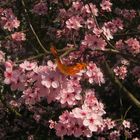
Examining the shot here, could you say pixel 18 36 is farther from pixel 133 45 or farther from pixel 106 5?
pixel 133 45

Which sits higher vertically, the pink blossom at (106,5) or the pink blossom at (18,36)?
the pink blossom at (106,5)

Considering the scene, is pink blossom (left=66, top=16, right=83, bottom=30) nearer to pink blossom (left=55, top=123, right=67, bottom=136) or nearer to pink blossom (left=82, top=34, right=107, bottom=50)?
pink blossom (left=82, top=34, right=107, bottom=50)

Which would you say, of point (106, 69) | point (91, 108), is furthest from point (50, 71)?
point (106, 69)

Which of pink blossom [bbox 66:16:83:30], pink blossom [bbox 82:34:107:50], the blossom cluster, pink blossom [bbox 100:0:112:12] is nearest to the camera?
the blossom cluster

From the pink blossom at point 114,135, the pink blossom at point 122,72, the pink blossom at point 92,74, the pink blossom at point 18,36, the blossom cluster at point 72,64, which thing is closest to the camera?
the blossom cluster at point 72,64

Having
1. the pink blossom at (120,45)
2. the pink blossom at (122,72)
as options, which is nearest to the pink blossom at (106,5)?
the pink blossom at (120,45)

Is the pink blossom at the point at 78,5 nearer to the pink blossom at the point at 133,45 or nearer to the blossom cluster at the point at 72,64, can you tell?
the blossom cluster at the point at 72,64

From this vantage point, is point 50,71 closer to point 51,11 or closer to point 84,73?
point 84,73

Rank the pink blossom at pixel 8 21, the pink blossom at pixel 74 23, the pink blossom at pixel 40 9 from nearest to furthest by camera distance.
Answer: the pink blossom at pixel 74 23
the pink blossom at pixel 8 21
the pink blossom at pixel 40 9

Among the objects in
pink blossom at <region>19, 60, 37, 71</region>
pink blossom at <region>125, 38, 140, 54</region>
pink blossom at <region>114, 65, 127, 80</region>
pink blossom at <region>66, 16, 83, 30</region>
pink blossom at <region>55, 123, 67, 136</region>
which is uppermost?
pink blossom at <region>125, 38, 140, 54</region>

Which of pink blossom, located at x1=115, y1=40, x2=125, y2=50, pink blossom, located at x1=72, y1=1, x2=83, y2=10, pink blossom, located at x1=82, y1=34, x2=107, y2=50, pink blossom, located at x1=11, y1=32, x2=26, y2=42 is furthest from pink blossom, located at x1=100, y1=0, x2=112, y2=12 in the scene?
pink blossom, located at x1=82, y1=34, x2=107, y2=50

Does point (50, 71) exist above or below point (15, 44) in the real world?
below
